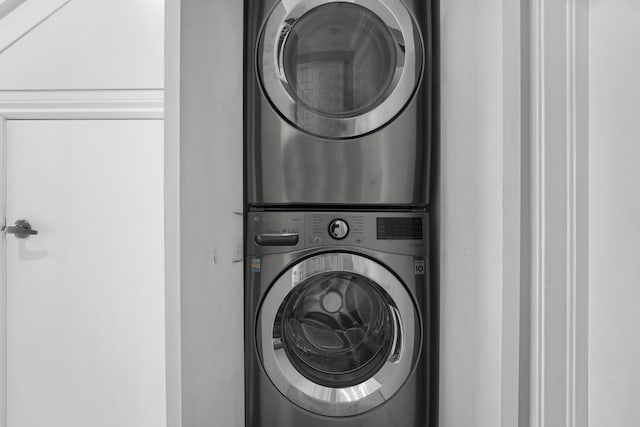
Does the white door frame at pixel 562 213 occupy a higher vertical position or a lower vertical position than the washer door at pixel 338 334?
higher

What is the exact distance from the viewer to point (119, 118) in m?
1.23

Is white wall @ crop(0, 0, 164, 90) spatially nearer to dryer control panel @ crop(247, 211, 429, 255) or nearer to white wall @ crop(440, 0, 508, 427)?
dryer control panel @ crop(247, 211, 429, 255)

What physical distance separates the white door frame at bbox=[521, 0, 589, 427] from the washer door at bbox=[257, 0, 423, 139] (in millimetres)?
603

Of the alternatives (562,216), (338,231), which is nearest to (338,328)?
(338,231)

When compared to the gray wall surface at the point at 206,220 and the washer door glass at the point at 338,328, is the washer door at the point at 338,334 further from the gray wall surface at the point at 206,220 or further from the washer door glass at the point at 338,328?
the gray wall surface at the point at 206,220

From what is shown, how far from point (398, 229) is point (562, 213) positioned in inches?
24.8

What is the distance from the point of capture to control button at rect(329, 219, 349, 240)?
1.27 m

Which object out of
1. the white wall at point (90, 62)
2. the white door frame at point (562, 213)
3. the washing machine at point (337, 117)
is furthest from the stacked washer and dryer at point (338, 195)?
the white door frame at point (562, 213)

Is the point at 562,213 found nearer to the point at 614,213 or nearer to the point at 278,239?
the point at 614,213

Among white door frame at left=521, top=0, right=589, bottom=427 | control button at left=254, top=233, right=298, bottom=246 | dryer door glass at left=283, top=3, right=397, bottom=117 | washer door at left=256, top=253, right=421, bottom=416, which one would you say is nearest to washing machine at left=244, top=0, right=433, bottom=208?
dryer door glass at left=283, top=3, right=397, bottom=117

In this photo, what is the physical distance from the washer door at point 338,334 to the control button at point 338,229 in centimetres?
6

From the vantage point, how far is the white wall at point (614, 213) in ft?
1.96

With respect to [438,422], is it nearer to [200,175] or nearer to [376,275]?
[376,275]

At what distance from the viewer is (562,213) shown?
0.67m
